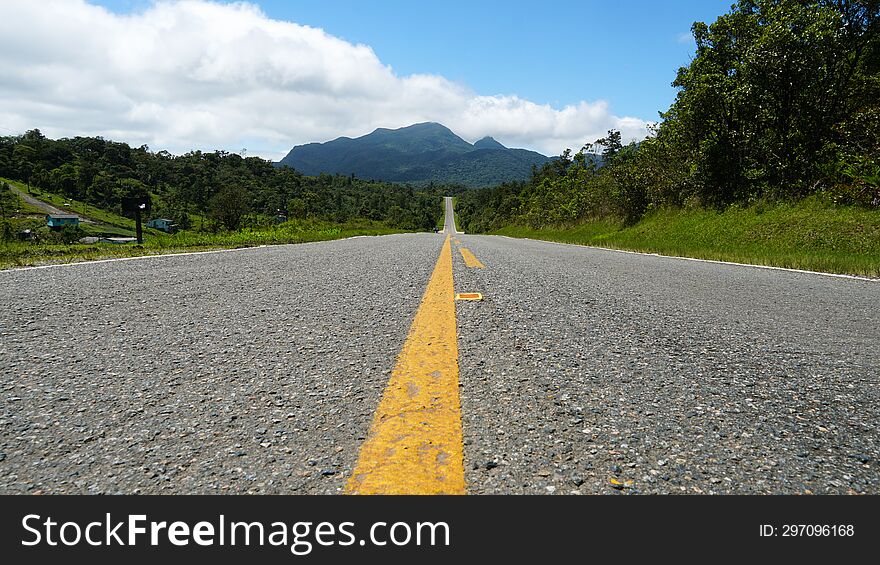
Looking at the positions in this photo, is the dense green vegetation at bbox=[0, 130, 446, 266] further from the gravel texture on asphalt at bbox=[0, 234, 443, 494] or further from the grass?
the gravel texture on asphalt at bbox=[0, 234, 443, 494]

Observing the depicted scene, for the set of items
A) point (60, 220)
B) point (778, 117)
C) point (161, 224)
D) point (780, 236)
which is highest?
point (60, 220)

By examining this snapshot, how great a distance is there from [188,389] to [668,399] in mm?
1592

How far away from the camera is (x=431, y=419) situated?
1327 mm

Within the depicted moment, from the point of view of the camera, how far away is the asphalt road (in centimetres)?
106

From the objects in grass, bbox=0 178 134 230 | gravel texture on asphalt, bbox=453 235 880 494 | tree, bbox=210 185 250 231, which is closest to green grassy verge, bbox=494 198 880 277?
gravel texture on asphalt, bbox=453 235 880 494

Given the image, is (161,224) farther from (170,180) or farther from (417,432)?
(417,432)

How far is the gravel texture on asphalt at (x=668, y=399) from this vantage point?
106cm

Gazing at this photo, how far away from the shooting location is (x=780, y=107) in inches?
593

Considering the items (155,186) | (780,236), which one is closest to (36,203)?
(155,186)

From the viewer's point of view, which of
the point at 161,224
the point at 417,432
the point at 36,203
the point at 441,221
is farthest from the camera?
the point at 441,221

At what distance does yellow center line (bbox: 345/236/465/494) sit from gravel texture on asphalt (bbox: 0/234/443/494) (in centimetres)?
5

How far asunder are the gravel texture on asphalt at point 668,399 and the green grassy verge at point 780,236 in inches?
194

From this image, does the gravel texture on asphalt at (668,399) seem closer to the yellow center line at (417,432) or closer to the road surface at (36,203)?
the yellow center line at (417,432)
